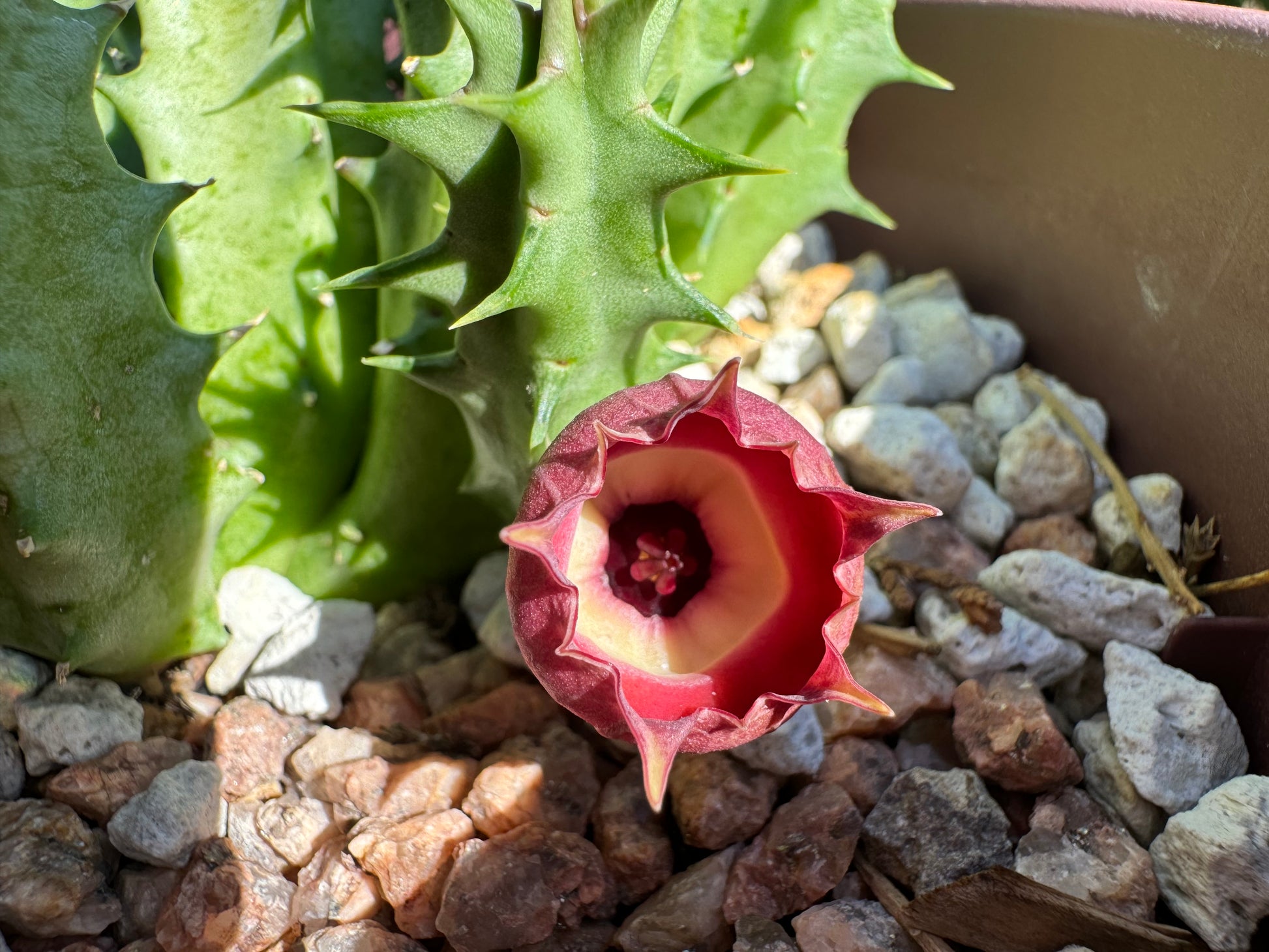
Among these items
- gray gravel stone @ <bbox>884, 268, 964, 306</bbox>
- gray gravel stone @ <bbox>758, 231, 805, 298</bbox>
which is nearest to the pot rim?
gray gravel stone @ <bbox>884, 268, 964, 306</bbox>

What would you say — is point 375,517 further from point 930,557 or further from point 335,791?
point 930,557

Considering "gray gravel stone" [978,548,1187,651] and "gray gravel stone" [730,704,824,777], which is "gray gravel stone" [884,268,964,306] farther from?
"gray gravel stone" [730,704,824,777]

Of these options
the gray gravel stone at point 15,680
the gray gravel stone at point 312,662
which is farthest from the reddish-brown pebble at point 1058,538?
the gray gravel stone at point 15,680

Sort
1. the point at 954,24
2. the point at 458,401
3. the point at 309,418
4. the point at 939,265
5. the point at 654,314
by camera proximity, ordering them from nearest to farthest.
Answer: the point at 654,314
the point at 458,401
the point at 309,418
the point at 954,24
the point at 939,265

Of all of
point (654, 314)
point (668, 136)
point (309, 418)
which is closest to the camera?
point (668, 136)

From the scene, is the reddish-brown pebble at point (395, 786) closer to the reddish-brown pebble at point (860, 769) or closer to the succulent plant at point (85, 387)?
the succulent plant at point (85, 387)

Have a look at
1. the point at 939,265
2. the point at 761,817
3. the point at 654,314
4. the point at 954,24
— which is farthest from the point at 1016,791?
the point at 954,24

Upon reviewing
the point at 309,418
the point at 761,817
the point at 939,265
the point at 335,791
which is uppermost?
the point at 939,265
